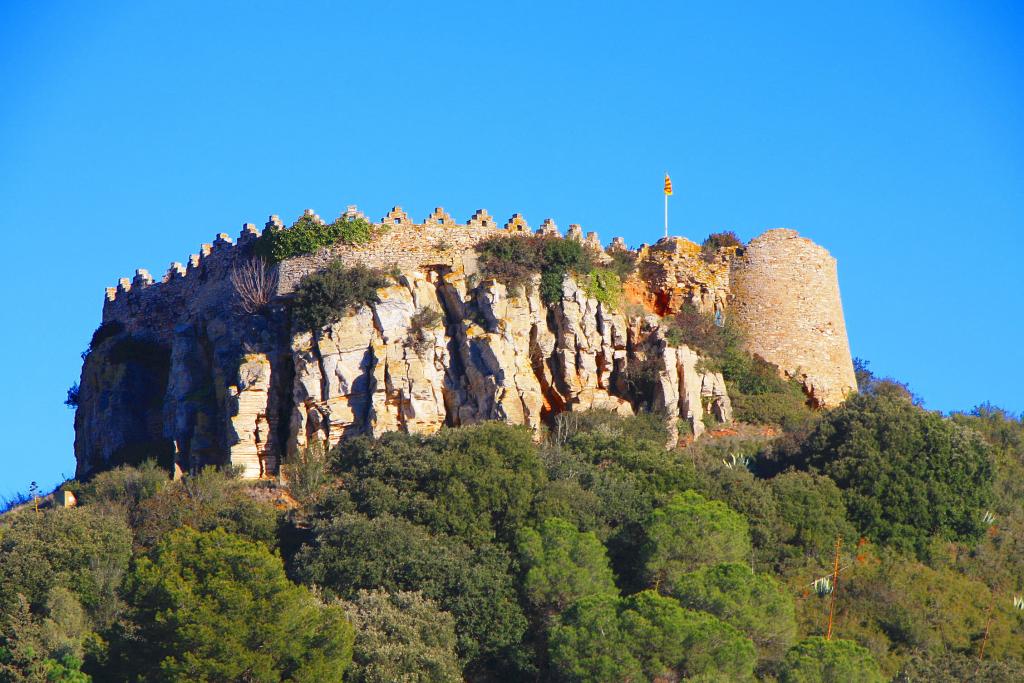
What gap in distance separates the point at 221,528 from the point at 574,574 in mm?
7462

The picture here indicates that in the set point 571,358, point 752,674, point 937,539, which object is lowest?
point 752,674

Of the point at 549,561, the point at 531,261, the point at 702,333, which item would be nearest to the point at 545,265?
the point at 531,261

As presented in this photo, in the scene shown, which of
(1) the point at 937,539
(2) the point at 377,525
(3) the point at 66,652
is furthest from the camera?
(1) the point at 937,539

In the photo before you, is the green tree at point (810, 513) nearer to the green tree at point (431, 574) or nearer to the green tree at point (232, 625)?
the green tree at point (431, 574)

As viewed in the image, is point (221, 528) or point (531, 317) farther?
point (531, 317)

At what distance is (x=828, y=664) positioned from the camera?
40.6 metres

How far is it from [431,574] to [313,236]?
1175 cm

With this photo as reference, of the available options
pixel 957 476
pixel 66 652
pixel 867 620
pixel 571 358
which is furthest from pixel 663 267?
pixel 66 652

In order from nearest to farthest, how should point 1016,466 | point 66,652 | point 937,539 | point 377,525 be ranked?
1. point 66,652
2. point 377,525
3. point 937,539
4. point 1016,466

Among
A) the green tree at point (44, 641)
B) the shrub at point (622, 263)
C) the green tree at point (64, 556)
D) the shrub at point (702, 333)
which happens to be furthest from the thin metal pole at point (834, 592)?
the green tree at point (44, 641)

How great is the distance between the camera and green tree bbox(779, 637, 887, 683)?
132 feet

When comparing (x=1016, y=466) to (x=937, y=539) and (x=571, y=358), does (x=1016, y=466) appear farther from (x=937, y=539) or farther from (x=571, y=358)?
(x=571, y=358)

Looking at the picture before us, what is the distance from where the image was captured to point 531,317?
167ft

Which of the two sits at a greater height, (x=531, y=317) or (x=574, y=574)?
(x=531, y=317)
